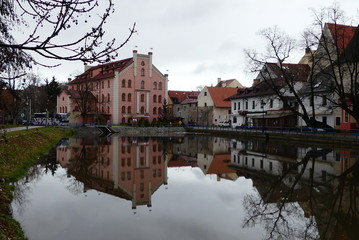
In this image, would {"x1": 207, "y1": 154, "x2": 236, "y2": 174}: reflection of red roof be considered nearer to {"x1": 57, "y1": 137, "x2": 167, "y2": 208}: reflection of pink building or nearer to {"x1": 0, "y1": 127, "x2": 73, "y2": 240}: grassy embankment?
{"x1": 57, "y1": 137, "x2": 167, "y2": 208}: reflection of pink building

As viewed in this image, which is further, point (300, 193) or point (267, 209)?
point (300, 193)

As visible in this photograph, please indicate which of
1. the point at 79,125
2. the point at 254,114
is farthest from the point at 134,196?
the point at 79,125

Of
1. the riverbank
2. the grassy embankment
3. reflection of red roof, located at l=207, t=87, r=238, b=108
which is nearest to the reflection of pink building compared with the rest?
the grassy embankment

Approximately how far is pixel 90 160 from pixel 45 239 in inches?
522

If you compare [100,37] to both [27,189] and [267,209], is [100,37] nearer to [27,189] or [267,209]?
[267,209]

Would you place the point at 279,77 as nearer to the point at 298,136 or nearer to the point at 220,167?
the point at 298,136

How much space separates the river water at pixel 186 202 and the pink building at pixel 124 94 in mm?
46699

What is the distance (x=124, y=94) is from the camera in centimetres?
6544

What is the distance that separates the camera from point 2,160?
47.9 ft

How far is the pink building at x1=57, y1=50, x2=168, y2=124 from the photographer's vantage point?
6400 centimetres

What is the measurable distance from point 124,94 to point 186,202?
56.4m

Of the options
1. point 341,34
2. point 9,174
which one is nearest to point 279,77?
point 341,34

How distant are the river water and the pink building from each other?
153 feet

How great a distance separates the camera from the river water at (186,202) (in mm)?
7965
